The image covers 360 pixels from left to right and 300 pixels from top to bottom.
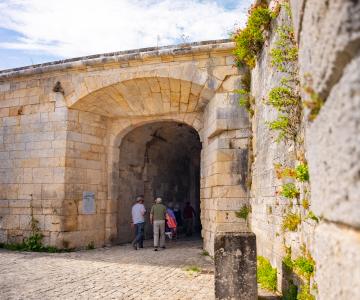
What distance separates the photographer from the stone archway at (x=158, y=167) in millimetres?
10320

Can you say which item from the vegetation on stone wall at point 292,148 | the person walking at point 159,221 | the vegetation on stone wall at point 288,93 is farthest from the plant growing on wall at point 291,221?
the person walking at point 159,221

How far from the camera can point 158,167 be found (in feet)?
39.7

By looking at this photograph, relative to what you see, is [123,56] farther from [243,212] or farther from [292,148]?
[292,148]

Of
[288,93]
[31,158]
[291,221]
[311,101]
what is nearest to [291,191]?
[291,221]

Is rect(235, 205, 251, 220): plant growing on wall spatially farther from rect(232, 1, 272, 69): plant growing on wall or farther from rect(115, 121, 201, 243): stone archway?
rect(115, 121, 201, 243): stone archway

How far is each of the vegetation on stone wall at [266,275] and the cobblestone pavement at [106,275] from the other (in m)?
0.71

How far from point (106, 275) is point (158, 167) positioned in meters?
6.34

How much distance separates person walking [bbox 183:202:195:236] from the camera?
12.6 m

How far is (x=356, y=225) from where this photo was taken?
90 centimetres

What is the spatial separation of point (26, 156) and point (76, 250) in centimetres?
260

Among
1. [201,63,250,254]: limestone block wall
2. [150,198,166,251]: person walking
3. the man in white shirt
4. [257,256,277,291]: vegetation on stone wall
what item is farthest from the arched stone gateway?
[257,256,277,291]: vegetation on stone wall

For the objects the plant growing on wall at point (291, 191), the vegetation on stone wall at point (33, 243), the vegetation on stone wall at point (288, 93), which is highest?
the vegetation on stone wall at point (288, 93)

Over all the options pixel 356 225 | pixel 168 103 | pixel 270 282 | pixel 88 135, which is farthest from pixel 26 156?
pixel 356 225

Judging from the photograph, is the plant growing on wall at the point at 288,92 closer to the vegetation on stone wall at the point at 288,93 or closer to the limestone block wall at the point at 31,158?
the vegetation on stone wall at the point at 288,93
